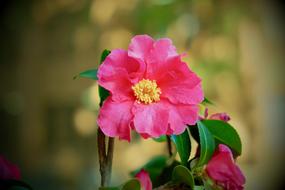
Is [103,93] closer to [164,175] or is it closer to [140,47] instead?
[140,47]

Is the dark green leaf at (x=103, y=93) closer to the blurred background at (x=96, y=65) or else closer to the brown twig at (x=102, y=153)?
the brown twig at (x=102, y=153)

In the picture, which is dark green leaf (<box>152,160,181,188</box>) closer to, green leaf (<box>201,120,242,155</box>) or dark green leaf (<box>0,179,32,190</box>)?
green leaf (<box>201,120,242,155</box>)

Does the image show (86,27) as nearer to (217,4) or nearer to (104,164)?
(217,4)


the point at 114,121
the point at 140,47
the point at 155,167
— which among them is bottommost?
the point at 155,167

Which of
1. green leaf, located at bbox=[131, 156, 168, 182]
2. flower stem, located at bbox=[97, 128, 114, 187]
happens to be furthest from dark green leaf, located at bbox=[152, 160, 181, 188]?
flower stem, located at bbox=[97, 128, 114, 187]

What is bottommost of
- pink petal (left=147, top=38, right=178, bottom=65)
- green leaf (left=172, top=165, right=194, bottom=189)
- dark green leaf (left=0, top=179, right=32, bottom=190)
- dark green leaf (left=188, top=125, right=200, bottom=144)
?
dark green leaf (left=0, top=179, right=32, bottom=190)

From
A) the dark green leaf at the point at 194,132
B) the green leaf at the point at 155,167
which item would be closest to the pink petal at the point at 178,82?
the dark green leaf at the point at 194,132

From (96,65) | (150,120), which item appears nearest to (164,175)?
(150,120)
